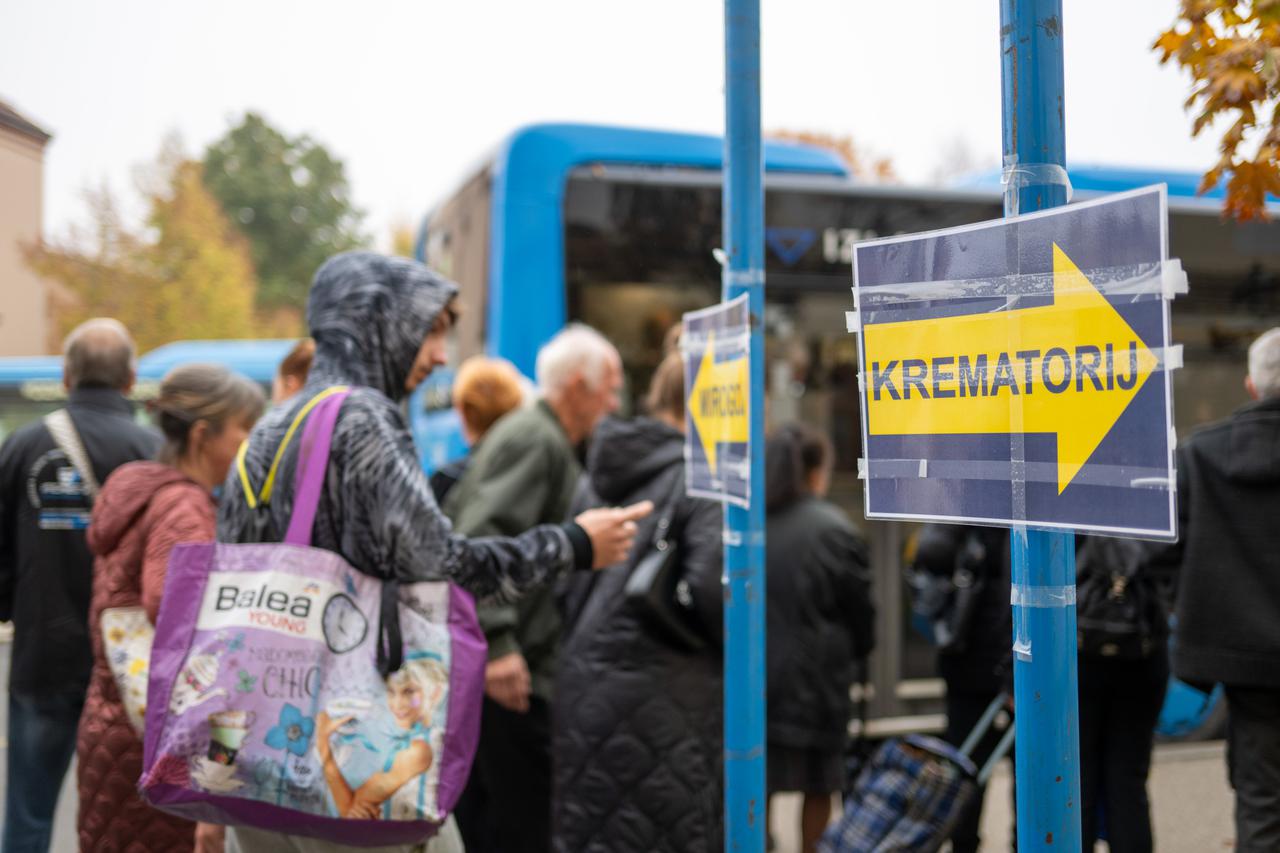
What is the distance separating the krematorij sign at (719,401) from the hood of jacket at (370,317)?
0.60 metres

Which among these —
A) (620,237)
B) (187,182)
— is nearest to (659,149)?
(620,237)

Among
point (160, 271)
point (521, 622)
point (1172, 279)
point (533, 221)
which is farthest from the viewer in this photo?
point (160, 271)

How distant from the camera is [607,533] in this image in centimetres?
253

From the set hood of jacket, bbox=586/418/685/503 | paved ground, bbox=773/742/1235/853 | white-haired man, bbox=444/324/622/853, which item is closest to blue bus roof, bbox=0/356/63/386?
paved ground, bbox=773/742/1235/853

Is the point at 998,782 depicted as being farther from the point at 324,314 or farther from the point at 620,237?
the point at 324,314

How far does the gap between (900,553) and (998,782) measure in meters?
1.31

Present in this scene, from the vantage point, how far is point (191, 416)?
304cm

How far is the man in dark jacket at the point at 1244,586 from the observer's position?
3.17 m

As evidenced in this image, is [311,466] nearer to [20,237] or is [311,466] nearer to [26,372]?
[26,372]

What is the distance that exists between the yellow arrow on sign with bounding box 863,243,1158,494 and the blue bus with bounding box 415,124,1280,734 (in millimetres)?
4601

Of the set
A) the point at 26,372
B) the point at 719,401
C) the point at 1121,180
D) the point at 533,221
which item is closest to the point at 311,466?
the point at 719,401

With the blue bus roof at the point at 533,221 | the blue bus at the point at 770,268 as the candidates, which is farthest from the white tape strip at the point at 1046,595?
the blue bus roof at the point at 533,221

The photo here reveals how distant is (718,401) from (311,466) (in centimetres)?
90

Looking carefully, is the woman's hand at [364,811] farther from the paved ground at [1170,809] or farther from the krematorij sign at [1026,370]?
the paved ground at [1170,809]
